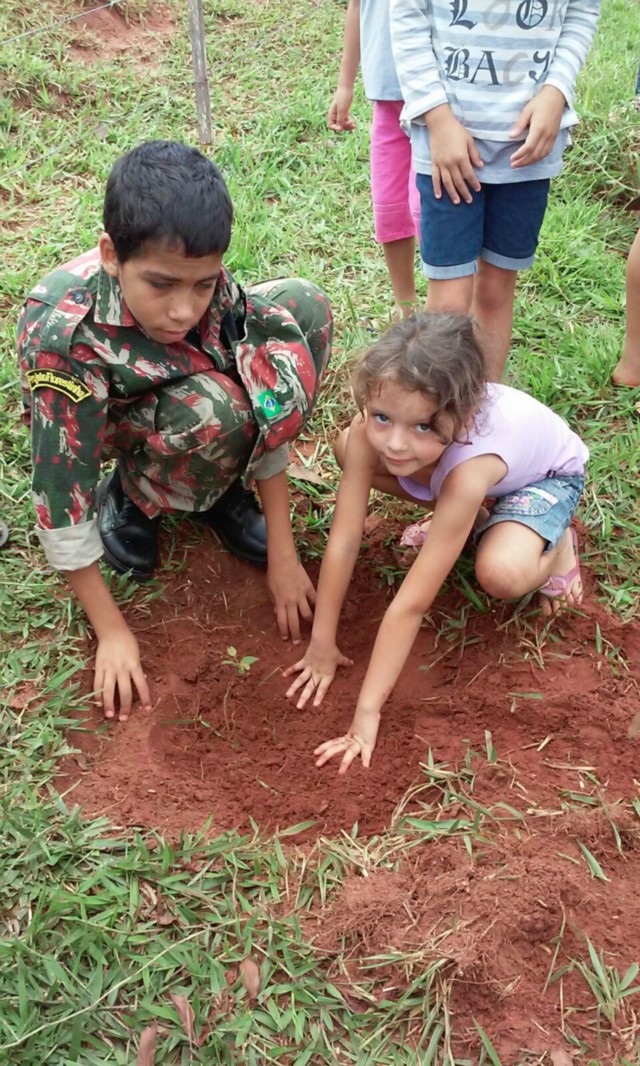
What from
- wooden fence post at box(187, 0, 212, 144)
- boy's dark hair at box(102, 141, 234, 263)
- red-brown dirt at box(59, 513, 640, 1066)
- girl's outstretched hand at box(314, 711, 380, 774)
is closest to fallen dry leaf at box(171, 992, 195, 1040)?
red-brown dirt at box(59, 513, 640, 1066)

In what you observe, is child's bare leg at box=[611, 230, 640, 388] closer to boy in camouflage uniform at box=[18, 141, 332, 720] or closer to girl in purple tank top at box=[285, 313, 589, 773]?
girl in purple tank top at box=[285, 313, 589, 773]

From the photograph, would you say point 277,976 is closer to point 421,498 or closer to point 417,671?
point 417,671

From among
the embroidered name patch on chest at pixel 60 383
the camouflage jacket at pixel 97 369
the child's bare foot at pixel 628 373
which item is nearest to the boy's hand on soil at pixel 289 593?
the camouflage jacket at pixel 97 369

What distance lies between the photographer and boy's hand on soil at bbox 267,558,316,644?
225 cm

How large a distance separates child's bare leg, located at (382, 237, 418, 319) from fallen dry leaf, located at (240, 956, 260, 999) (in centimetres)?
203

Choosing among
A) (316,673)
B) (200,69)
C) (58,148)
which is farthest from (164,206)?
(200,69)

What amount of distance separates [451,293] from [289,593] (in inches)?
37.1

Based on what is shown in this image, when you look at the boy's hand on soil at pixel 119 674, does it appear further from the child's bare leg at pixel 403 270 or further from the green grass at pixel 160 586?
the child's bare leg at pixel 403 270

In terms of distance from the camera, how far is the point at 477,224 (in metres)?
2.46

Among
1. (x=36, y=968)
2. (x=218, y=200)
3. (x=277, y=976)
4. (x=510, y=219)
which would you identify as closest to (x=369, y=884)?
(x=277, y=976)

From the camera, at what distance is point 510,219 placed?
2.47 m

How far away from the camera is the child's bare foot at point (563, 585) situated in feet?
7.43

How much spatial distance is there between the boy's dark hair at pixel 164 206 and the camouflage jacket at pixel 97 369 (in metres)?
0.17

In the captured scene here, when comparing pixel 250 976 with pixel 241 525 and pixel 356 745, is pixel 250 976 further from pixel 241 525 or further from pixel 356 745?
pixel 241 525
